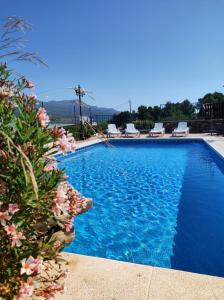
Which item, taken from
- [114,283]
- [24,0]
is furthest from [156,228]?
[24,0]

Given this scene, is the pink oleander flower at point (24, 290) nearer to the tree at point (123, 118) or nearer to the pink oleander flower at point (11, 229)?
the pink oleander flower at point (11, 229)

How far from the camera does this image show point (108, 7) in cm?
1169

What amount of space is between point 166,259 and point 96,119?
1780 cm

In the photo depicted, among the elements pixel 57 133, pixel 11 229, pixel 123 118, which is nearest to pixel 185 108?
pixel 123 118

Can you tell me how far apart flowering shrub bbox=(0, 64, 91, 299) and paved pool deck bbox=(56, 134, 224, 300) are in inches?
24.9

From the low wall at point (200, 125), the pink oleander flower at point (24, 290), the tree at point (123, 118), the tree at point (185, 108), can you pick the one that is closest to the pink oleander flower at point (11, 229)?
the pink oleander flower at point (24, 290)

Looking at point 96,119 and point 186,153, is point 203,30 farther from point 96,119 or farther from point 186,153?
point 96,119

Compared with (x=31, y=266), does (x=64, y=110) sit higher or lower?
higher

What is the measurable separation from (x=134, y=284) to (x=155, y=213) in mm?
3081

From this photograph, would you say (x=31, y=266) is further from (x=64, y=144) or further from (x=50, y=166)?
(x=64, y=144)

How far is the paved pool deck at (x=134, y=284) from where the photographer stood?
7.16ft

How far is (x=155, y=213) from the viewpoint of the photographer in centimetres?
535

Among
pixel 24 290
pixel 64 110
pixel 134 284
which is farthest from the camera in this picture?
pixel 64 110

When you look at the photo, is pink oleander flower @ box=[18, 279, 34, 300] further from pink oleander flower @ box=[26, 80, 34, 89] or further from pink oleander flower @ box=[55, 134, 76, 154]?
pink oleander flower @ box=[26, 80, 34, 89]
